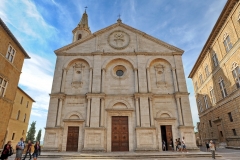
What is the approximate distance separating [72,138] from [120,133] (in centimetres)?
553

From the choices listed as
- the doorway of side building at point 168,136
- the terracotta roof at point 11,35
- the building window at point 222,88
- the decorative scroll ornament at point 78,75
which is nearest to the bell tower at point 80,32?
the terracotta roof at point 11,35

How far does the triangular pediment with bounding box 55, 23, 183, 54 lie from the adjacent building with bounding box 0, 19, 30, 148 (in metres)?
Answer: 5.23

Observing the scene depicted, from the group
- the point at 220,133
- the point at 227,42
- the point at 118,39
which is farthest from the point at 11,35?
the point at 220,133

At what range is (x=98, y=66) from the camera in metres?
21.3

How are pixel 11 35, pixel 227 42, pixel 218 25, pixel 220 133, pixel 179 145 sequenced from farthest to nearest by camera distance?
pixel 220 133 < pixel 218 25 < pixel 227 42 < pixel 11 35 < pixel 179 145

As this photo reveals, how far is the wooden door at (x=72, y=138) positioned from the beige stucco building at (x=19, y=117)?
15.9 meters

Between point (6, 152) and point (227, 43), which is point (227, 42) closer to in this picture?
point (227, 43)

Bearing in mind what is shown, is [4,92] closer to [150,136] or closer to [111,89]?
[111,89]

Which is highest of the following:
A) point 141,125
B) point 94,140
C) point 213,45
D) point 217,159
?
point 213,45

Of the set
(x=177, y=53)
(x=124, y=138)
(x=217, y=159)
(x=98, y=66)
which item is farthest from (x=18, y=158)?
(x=177, y=53)

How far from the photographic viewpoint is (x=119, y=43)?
22953mm

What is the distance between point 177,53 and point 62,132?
58.5 ft

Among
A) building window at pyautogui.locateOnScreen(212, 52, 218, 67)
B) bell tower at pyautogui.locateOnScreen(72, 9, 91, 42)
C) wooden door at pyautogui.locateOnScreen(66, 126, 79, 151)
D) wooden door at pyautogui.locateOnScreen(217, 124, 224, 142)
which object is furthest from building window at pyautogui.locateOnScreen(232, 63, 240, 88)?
bell tower at pyautogui.locateOnScreen(72, 9, 91, 42)

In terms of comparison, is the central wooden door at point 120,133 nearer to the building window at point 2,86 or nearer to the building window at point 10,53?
the building window at point 2,86
